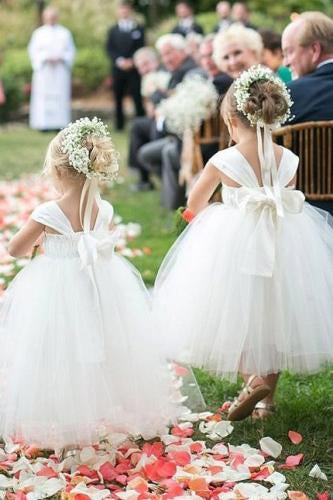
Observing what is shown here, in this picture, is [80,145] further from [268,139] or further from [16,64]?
[16,64]

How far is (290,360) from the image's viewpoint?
12.5 ft

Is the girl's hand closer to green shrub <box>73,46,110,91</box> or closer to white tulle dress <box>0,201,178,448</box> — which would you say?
white tulle dress <box>0,201,178,448</box>

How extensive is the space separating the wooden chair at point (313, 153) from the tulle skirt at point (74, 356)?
1373 millimetres

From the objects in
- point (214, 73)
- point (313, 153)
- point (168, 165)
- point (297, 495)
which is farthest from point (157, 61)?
point (297, 495)

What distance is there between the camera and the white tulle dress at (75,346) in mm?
3564

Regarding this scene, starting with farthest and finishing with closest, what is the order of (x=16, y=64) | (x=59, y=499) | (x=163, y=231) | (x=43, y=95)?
(x=16, y=64) → (x=43, y=95) → (x=163, y=231) → (x=59, y=499)

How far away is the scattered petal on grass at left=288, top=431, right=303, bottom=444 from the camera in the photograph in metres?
3.91

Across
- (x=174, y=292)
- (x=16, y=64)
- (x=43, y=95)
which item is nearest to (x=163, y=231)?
(x=174, y=292)

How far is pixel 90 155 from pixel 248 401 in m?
1.27

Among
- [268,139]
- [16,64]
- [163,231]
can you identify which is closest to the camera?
[268,139]

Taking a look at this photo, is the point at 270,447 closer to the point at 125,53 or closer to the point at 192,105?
the point at 192,105

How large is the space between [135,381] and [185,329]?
1.16 ft

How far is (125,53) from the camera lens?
18.1 m

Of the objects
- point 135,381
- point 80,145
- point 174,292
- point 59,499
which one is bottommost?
point 59,499
